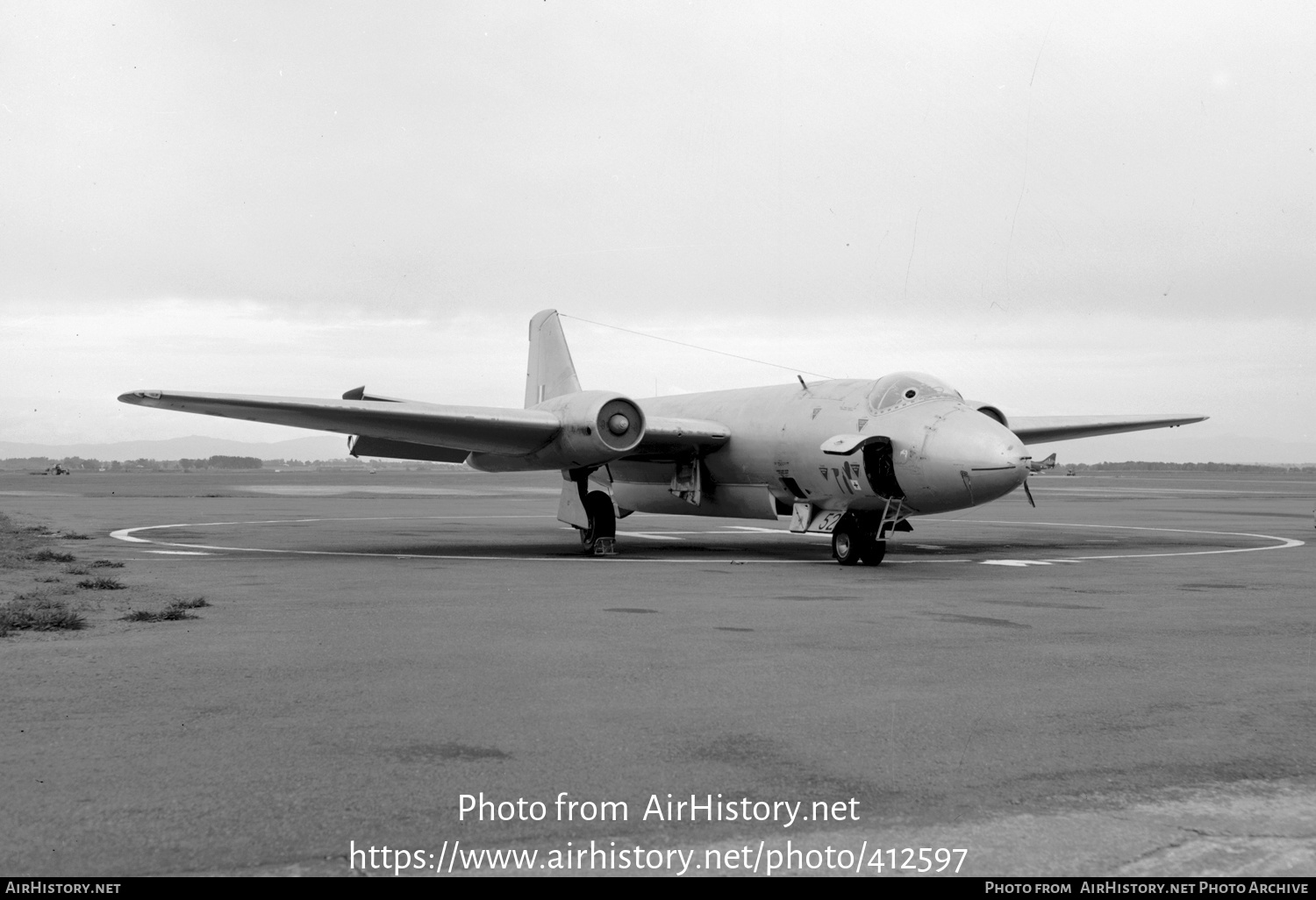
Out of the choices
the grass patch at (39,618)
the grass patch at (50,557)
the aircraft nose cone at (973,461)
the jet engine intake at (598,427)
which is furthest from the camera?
the jet engine intake at (598,427)

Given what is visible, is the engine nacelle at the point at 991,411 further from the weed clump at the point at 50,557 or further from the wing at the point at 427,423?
the weed clump at the point at 50,557

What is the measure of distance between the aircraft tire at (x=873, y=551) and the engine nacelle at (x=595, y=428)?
155 inches

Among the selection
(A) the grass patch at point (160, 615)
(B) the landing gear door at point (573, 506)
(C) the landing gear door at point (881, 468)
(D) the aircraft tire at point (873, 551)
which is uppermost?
(C) the landing gear door at point (881, 468)

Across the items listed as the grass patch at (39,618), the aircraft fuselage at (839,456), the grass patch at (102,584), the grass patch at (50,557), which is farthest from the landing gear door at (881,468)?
the grass patch at (50,557)

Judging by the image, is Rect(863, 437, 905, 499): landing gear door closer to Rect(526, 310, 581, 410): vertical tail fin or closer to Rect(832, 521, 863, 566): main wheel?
Rect(832, 521, 863, 566): main wheel

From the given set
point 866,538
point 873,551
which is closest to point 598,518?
point 866,538

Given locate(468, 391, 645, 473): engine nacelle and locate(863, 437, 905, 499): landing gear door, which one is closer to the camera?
locate(863, 437, 905, 499): landing gear door

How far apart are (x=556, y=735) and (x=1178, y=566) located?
13.2 metres

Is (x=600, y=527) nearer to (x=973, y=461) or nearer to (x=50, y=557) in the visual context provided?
(x=973, y=461)

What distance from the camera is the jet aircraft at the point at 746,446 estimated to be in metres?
16.1

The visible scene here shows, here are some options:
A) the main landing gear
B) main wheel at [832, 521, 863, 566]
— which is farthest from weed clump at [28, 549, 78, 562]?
main wheel at [832, 521, 863, 566]

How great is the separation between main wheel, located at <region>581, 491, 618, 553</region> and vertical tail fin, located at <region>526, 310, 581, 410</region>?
5.08 meters

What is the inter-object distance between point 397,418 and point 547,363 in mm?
7416

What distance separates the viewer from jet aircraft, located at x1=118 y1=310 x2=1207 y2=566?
634 inches
